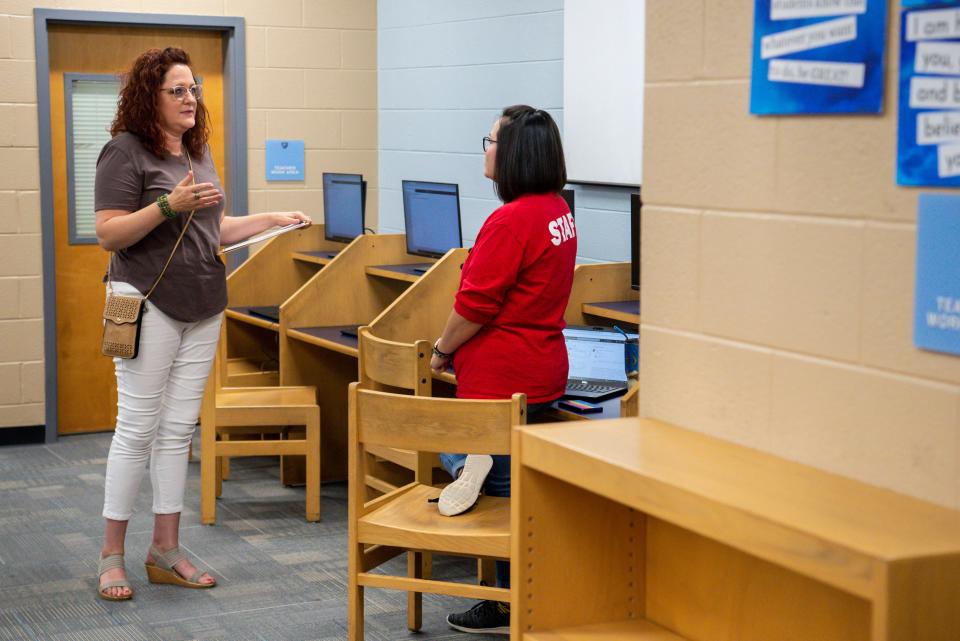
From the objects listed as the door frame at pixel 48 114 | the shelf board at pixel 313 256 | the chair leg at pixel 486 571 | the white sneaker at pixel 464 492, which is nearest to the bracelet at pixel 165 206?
the white sneaker at pixel 464 492

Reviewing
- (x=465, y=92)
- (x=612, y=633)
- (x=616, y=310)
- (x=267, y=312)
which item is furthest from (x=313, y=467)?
(x=612, y=633)

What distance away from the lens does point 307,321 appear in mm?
4492

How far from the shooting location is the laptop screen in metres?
3.33

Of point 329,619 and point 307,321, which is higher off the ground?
point 307,321

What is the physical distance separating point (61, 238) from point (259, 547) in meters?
2.26

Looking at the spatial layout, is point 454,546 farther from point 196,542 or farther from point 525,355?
point 196,542

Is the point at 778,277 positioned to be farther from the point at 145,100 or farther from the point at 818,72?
the point at 145,100

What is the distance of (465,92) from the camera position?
5.21 meters

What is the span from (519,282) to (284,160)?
3.12 meters

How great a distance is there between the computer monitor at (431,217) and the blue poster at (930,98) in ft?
9.78

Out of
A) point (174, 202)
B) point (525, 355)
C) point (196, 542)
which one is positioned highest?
point (174, 202)

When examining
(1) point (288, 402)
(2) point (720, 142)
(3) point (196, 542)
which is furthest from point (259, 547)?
(2) point (720, 142)


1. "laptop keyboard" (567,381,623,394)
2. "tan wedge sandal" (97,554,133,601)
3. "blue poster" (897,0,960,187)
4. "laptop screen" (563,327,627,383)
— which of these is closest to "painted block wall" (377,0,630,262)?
"laptop screen" (563,327,627,383)

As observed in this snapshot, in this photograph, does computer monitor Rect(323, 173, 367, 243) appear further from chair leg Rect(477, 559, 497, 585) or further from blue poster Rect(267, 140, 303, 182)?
chair leg Rect(477, 559, 497, 585)
